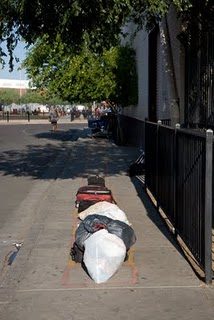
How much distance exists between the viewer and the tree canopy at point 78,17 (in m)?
8.91

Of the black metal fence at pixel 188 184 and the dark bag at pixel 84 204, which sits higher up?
the black metal fence at pixel 188 184

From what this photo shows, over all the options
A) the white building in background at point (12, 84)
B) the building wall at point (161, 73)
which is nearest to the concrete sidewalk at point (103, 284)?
the building wall at point (161, 73)

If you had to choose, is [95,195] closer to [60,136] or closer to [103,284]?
[103,284]

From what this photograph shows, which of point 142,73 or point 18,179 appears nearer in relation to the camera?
point 18,179

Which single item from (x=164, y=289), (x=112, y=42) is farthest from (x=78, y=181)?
(x=164, y=289)

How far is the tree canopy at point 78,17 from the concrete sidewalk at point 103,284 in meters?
2.98

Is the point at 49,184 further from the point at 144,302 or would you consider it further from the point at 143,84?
the point at 143,84

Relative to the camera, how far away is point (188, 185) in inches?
259

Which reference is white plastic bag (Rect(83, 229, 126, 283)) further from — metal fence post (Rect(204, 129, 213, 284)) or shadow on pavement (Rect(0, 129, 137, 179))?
shadow on pavement (Rect(0, 129, 137, 179))

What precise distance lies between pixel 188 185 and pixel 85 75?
18694 mm

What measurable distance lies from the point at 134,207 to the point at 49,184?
153 inches

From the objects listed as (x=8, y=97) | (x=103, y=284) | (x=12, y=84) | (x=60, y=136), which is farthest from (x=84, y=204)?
(x=12, y=84)

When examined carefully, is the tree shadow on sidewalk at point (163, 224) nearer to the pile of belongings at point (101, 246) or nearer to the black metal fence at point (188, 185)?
the black metal fence at point (188, 185)

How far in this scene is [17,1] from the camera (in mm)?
9062
